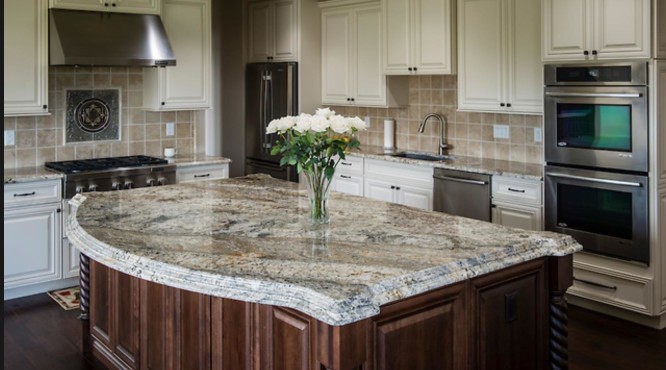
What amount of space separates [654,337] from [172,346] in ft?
9.69

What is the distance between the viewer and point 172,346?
8.63ft

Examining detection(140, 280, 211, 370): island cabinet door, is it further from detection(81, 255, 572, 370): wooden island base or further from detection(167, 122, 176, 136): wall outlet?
detection(167, 122, 176, 136): wall outlet

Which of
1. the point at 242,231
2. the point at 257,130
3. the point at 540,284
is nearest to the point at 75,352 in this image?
the point at 242,231

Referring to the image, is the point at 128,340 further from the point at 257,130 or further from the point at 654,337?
the point at 257,130

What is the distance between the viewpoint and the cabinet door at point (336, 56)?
20.5ft

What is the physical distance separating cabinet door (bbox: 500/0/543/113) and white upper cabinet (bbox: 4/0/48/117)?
3.54 meters

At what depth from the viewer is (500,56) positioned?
4.86 meters

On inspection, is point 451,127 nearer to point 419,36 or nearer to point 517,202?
point 419,36

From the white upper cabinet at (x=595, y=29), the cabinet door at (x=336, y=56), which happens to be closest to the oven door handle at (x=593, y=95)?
the white upper cabinet at (x=595, y=29)

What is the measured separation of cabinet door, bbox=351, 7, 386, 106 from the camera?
5.92m

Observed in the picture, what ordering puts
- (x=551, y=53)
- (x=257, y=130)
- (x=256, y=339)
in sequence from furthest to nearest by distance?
(x=257, y=130), (x=551, y=53), (x=256, y=339)

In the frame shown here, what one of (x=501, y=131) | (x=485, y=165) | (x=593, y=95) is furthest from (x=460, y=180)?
(x=593, y=95)

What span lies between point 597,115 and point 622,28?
551 mm

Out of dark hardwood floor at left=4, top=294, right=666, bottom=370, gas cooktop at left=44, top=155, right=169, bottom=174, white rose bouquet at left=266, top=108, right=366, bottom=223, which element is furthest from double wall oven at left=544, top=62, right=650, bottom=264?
gas cooktop at left=44, top=155, right=169, bottom=174
